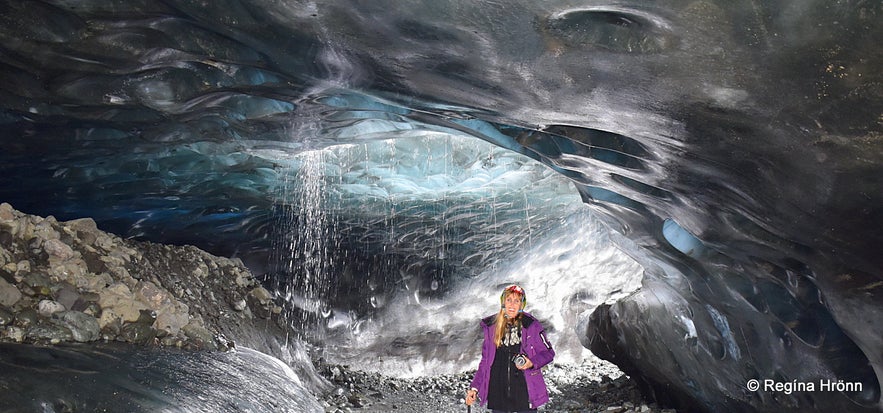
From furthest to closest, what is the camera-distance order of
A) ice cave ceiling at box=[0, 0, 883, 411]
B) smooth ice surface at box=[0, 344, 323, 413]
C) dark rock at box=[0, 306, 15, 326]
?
1. dark rock at box=[0, 306, 15, 326]
2. smooth ice surface at box=[0, 344, 323, 413]
3. ice cave ceiling at box=[0, 0, 883, 411]

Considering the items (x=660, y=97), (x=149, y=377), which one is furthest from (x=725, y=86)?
(x=149, y=377)

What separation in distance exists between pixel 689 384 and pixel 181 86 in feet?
22.4

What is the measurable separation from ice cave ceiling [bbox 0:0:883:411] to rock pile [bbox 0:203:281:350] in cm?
80

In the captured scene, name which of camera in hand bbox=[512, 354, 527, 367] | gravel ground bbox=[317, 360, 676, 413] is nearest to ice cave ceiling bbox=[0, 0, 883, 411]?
gravel ground bbox=[317, 360, 676, 413]

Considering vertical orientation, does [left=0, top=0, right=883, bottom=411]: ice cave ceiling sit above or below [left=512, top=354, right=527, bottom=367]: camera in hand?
above

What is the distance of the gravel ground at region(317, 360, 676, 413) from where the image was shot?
1034 centimetres

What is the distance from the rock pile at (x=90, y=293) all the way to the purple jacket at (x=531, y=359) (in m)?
4.62

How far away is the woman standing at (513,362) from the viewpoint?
473 centimetres

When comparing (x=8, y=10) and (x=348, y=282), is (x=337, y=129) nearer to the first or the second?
(x=8, y=10)

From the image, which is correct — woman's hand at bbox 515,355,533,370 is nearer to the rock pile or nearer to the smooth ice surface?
the smooth ice surface

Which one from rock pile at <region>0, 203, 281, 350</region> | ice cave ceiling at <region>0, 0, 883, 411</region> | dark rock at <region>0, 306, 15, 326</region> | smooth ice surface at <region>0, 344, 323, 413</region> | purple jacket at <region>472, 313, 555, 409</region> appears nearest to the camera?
ice cave ceiling at <region>0, 0, 883, 411</region>

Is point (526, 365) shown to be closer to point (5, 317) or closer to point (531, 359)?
point (531, 359)

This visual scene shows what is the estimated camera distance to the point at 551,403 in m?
11.1

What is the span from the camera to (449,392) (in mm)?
13414
